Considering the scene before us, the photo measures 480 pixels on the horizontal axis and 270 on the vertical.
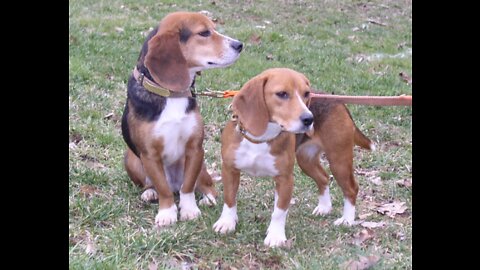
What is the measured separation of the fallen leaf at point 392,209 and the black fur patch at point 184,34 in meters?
1.93

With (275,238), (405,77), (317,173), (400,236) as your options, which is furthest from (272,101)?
(405,77)

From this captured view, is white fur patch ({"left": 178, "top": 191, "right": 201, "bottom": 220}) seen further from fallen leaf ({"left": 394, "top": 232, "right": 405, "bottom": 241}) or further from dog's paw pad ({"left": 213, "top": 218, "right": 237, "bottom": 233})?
fallen leaf ({"left": 394, "top": 232, "right": 405, "bottom": 241})

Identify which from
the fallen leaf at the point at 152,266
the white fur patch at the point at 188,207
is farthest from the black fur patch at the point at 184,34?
the fallen leaf at the point at 152,266

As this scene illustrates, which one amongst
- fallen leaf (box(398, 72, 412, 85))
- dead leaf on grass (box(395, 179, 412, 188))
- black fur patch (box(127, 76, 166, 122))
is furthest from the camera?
fallen leaf (box(398, 72, 412, 85))

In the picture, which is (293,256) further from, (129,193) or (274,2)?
(274,2)

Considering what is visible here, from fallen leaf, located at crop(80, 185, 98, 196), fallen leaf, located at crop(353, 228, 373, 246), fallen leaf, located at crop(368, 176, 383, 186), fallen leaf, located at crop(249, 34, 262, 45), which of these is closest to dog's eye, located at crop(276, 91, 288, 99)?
fallen leaf, located at crop(353, 228, 373, 246)

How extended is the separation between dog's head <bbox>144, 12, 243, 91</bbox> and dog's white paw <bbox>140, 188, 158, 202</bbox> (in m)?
0.92

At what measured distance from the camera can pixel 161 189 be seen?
441 centimetres

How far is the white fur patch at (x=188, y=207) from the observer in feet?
14.7

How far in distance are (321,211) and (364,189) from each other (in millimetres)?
679

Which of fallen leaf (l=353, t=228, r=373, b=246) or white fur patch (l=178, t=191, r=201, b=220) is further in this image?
white fur patch (l=178, t=191, r=201, b=220)

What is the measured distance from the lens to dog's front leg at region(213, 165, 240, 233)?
4.18 m

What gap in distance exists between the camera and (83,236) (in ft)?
13.1

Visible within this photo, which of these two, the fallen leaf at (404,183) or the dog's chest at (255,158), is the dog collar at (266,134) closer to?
the dog's chest at (255,158)
